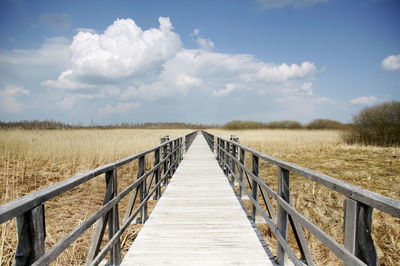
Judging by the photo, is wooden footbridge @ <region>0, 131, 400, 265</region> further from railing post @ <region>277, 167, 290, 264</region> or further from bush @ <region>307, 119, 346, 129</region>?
bush @ <region>307, 119, 346, 129</region>

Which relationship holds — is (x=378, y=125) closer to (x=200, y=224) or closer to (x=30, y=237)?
(x=200, y=224)

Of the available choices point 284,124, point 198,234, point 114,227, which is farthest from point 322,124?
point 114,227

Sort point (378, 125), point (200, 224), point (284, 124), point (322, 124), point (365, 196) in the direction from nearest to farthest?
point (365, 196) < point (200, 224) < point (378, 125) < point (322, 124) < point (284, 124)

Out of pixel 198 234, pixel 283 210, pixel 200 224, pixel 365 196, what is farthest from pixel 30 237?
pixel 200 224

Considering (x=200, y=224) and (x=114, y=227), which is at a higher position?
(x=114, y=227)

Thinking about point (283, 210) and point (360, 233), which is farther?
point (283, 210)

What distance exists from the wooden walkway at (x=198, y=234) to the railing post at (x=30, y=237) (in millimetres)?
1575

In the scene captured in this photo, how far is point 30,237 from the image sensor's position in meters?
1.42

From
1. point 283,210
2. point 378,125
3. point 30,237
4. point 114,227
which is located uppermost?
point 378,125

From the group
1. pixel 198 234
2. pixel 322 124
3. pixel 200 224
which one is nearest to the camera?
pixel 198 234

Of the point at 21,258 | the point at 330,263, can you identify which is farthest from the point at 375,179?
the point at 21,258

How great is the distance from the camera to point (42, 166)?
1019cm

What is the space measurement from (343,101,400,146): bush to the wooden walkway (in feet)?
61.0

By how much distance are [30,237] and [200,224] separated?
2.92 metres
